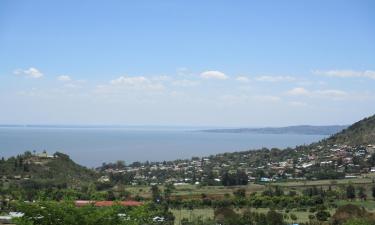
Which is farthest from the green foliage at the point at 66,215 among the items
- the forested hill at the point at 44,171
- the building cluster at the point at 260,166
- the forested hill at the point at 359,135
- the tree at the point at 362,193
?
the forested hill at the point at 359,135

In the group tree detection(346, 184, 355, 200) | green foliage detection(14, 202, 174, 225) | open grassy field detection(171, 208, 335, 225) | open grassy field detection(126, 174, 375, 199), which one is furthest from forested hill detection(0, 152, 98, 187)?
green foliage detection(14, 202, 174, 225)

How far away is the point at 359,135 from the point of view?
72.8 meters

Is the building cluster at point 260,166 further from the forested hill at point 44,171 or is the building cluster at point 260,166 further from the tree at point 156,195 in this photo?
the tree at point 156,195

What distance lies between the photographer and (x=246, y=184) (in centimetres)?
5122

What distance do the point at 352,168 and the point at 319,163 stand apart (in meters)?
5.34

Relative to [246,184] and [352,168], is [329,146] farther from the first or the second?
[246,184]

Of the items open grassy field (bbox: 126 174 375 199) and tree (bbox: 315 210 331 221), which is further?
open grassy field (bbox: 126 174 375 199)

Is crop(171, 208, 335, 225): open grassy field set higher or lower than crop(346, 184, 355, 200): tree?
lower

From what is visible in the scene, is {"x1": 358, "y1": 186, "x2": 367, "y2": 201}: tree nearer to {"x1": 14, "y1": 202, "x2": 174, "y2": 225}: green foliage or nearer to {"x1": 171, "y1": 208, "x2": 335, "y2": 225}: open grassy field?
{"x1": 171, "y1": 208, "x2": 335, "y2": 225}: open grassy field

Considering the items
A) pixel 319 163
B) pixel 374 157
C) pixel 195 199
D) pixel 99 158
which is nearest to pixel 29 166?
pixel 195 199

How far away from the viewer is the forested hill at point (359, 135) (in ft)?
229

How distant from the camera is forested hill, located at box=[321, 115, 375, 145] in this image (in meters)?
69.7

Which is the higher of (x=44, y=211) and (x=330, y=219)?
(x=44, y=211)

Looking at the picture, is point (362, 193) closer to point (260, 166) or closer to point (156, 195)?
point (156, 195)
